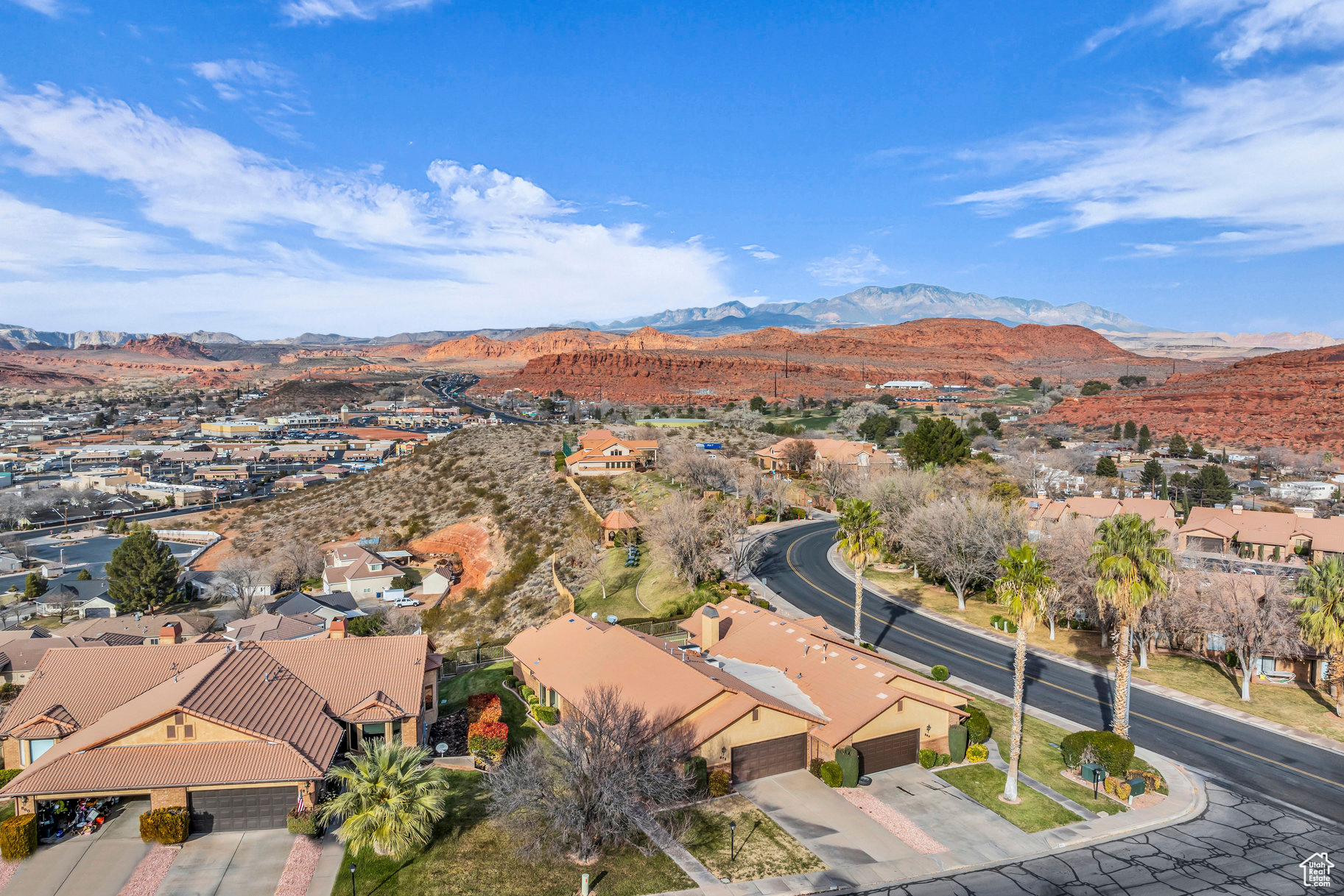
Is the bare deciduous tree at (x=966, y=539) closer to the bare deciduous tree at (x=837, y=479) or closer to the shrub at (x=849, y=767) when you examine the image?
the bare deciduous tree at (x=837, y=479)

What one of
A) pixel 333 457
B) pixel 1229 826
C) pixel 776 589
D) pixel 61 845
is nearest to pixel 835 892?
pixel 1229 826

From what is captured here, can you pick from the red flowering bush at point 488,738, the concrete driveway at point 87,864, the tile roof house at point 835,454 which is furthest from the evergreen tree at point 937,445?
the concrete driveway at point 87,864

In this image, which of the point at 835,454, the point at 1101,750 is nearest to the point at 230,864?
the point at 1101,750

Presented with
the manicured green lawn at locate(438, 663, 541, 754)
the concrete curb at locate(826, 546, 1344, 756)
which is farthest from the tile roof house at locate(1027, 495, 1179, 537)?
the manicured green lawn at locate(438, 663, 541, 754)

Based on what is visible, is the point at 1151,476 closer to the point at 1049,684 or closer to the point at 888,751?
the point at 1049,684

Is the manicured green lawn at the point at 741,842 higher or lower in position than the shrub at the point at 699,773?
lower

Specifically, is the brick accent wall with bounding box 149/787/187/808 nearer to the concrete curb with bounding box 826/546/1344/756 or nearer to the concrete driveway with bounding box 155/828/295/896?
the concrete driveway with bounding box 155/828/295/896
